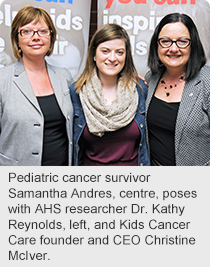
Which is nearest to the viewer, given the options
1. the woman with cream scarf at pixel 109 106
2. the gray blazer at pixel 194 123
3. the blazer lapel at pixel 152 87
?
the gray blazer at pixel 194 123

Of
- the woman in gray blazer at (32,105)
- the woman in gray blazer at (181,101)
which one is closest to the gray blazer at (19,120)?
the woman in gray blazer at (32,105)

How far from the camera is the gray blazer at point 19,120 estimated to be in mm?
1827

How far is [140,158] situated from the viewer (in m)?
2.02

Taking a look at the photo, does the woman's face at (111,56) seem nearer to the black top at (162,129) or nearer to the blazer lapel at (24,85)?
the black top at (162,129)

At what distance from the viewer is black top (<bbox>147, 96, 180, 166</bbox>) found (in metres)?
1.89

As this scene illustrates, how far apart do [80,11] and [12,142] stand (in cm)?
121

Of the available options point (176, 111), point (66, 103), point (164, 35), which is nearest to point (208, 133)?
point (176, 111)

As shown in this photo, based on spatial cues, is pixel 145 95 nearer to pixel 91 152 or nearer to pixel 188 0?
pixel 91 152

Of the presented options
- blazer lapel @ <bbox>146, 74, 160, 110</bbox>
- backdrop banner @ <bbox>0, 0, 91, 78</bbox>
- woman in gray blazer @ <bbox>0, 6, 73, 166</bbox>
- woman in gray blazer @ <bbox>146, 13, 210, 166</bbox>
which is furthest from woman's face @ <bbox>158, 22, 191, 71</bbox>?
backdrop banner @ <bbox>0, 0, 91, 78</bbox>

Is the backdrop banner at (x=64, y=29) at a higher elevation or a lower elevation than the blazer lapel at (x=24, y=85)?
higher

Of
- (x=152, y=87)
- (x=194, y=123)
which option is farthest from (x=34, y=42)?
(x=194, y=123)

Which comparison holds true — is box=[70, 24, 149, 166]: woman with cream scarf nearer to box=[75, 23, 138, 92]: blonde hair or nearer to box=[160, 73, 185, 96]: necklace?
box=[75, 23, 138, 92]: blonde hair

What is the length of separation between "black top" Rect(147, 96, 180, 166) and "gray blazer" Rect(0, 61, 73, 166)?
565mm

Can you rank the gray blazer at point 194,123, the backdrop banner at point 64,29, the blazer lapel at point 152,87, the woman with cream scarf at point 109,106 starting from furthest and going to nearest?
the backdrop banner at point 64,29 → the blazer lapel at point 152,87 → the woman with cream scarf at point 109,106 → the gray blazer at point 194,123
